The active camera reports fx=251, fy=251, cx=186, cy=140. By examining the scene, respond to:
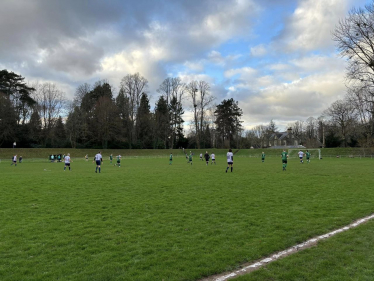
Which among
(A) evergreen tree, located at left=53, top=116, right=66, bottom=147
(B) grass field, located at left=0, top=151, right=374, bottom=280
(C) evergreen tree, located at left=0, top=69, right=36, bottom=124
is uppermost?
(C) evergreen tree, located at left=0, top=69, right=36, bottom=124

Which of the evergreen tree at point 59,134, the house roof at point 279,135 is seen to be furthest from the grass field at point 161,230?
the house roof at point 279,135

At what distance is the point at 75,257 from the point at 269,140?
112409mm

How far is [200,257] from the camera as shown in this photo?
4.47 metres

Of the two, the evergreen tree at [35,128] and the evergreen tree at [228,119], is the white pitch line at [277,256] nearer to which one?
the evergreen tree at [35,128]

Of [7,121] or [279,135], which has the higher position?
[7,121]

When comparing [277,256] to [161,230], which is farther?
[161,230]

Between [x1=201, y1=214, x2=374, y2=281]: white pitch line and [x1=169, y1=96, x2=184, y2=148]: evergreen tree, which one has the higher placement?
[x1=169, y1=96, x2=184, y2=148]: evergreen tree

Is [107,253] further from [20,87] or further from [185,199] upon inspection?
[20,87]

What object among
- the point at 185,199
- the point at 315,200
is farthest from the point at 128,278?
the point at 315,200

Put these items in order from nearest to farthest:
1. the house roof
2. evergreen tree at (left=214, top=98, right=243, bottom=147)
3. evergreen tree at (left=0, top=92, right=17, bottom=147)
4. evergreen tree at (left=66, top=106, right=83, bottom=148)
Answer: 1. evergreen tree at (left=0, top=92, right=17, bottom=147)
2. evergreen tree at (left=66, top=106, right=83, bottom=148)
3. evergreen tree at (left=214, top=98, right=243, bottom=147)
4. the house roof

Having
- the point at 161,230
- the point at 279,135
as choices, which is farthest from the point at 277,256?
the point at 279,135

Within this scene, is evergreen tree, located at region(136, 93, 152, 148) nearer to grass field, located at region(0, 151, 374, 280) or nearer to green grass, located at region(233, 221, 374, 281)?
grass field, located at region(0, 151, 374, 280)

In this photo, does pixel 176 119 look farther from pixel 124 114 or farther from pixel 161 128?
pixel 124 114


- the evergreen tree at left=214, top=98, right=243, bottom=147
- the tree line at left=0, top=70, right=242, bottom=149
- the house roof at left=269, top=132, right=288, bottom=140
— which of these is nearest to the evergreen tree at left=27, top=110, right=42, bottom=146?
the tree line at left=0, top=70, right=242, bottom=149
